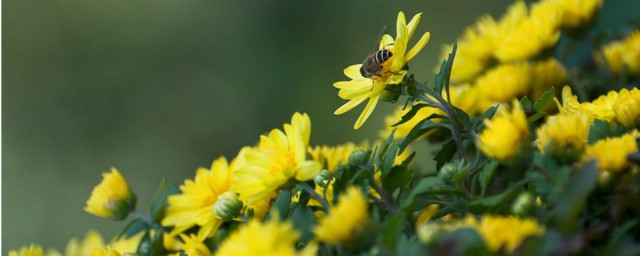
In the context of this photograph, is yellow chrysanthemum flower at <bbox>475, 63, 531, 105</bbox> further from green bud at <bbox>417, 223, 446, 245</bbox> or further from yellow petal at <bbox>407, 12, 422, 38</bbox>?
green bud at <bbox>417, 223, 446, 245</bbox>

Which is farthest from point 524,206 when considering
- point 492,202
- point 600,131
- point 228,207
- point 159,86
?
point 159,86

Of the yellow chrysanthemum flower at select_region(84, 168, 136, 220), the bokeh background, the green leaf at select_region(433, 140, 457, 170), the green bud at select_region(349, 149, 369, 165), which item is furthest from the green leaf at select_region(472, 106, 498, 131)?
the bokeh background

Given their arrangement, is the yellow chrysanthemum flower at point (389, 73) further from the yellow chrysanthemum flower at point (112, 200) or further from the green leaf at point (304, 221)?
the yellow chrysanthemum flower at point (112, 200)

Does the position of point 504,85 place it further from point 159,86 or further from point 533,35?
point 159,86

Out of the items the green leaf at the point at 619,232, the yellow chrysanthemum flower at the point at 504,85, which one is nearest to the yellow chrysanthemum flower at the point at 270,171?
the green leaf at the point at 619,232

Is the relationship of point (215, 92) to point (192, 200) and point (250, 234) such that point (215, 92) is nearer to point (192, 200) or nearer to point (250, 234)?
point (192, 200)

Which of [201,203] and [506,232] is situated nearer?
[506,232]

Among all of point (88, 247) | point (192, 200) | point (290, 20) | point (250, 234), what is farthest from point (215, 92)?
point (250, 234)
